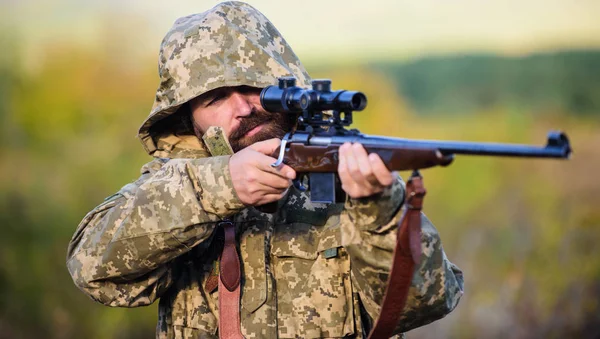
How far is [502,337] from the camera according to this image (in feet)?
31.2

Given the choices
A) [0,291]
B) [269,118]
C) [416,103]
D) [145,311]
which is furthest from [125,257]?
[416,103]

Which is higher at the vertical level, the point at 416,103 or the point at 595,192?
the point at 416,103

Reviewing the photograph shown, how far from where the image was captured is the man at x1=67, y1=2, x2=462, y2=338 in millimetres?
4191

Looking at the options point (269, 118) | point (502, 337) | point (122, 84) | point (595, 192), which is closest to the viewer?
point (269, 118)

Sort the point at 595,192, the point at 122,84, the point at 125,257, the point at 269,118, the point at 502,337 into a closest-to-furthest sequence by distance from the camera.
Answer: the point at 125,257 → the point at 269,118 → the point at 502,337 → the point at 595,192 → the point at 122,84

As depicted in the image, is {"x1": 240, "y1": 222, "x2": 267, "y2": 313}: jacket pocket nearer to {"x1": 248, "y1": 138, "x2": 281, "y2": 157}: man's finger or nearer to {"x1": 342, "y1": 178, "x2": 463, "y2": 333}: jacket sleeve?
{"x1": 342, "y1": 178, "x2": 463, "y2": 333}: jacket sleeve

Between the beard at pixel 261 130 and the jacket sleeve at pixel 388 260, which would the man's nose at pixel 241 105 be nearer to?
the beard at pixel 261 130

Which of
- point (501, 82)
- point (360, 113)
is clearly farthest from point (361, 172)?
point (501, 82)

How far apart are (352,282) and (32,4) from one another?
7919 millimetres

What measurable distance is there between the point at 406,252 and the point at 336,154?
48cm

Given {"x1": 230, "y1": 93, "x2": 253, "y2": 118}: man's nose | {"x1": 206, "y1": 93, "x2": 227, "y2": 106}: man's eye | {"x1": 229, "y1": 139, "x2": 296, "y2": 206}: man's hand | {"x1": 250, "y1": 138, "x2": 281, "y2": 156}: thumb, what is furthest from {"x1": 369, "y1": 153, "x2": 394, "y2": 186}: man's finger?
{"x1": 206, "y1": 93, "x2": 227, "y2": 106}: man's eye

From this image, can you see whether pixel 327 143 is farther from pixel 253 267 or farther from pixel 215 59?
pixel 215 59

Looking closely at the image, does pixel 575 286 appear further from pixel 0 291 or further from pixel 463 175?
pixel 0 291

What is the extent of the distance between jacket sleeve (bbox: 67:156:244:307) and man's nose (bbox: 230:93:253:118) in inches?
19.4
